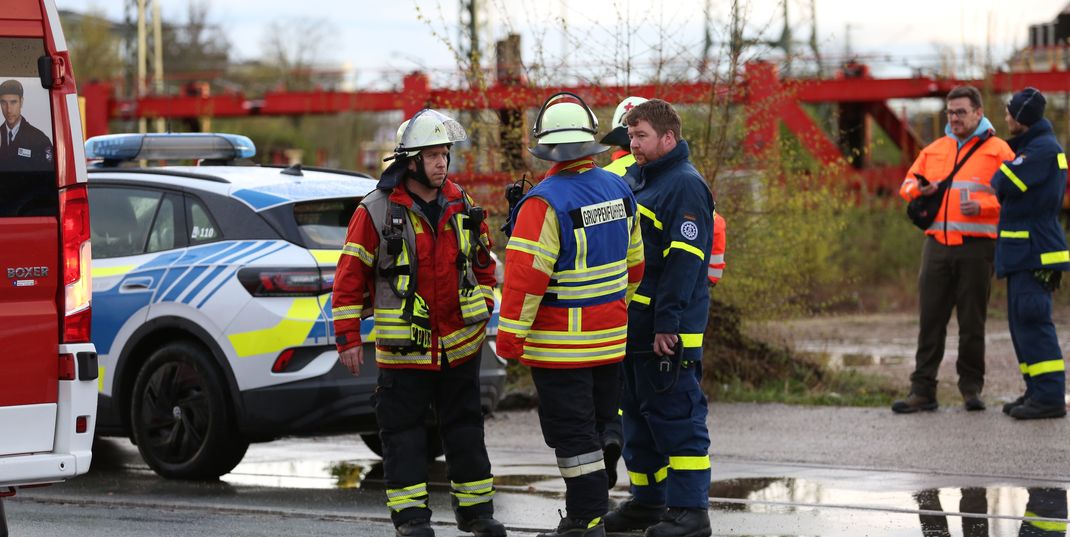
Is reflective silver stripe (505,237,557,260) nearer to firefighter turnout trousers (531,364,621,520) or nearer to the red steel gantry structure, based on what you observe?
firefighter turnout trousers (531,364,621,520)

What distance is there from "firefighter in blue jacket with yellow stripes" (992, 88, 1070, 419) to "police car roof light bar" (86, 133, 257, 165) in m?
4.74

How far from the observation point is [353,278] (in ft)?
19.3

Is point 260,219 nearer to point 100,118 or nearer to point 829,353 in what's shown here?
point 829,353

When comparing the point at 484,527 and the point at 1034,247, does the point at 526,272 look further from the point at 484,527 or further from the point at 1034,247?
the point at 1034,247

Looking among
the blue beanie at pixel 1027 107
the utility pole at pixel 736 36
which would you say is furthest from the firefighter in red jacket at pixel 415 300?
the utility pole at pixel 736 36

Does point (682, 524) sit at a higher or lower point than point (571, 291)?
lower

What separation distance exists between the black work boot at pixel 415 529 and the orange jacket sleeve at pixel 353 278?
2.50 feet

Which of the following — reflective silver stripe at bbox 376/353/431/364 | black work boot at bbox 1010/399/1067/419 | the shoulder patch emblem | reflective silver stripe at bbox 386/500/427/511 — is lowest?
black work boot at bbox 1010/399/1067/419

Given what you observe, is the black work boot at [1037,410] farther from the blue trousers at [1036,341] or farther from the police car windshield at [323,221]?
the police car windshield at [323,221]

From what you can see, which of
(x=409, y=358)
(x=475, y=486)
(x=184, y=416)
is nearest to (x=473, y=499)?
(x=475, y=486)

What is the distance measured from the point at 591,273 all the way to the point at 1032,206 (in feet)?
13.9

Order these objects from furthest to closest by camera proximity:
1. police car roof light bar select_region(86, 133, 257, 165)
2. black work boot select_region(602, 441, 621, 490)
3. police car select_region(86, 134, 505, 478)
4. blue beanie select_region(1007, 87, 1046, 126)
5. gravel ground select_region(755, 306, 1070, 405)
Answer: gravel ground select_region(755, 306, 1070, 405), blue beanie select_region(1007, 87, 1046, 126), police car roof light bar select_region(86, 133, 257, 165), police car select_region(86, 134, 505, 478), black work boot select_region(602, 441, 621, 490)

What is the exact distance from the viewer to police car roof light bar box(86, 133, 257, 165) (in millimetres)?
8656

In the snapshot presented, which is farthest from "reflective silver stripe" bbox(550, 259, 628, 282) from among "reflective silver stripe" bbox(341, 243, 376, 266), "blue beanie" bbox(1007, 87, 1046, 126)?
"blue beanie" bbox(1007, 87, 1046, 126)
